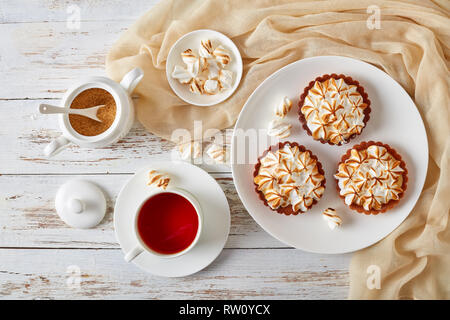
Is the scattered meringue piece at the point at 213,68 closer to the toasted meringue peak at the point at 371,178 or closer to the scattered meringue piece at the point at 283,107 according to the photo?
the scattered meringue piece at the point at 283,107

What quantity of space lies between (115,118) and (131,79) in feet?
0.50

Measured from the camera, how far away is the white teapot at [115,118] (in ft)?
4.80

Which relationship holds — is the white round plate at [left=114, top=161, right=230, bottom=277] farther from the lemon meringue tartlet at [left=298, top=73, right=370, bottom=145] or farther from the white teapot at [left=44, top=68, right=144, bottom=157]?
the lemon meringue tartlet at [left=298, top=73, right=370, bottom=145]

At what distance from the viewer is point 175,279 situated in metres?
1.62

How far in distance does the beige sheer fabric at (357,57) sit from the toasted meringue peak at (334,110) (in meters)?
0.17

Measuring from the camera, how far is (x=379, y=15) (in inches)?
61.3

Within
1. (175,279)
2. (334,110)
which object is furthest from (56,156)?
(334,110)

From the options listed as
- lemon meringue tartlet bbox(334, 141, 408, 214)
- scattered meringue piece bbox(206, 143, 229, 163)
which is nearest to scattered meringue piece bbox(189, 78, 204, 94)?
scattered meringue piece bbox(206, 143, 229, 163)

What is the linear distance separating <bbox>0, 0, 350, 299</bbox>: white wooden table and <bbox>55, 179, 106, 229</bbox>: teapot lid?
0.12ft

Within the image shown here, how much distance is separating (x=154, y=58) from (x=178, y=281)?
0.86m

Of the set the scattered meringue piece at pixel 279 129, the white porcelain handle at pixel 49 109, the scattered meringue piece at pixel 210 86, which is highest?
the scattered meringue piece at pixel 210 86

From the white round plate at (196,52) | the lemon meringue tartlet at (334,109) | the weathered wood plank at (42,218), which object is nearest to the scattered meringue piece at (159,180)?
the weathered wood plank at (42,218)

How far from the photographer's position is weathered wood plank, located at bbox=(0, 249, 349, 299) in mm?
1600
